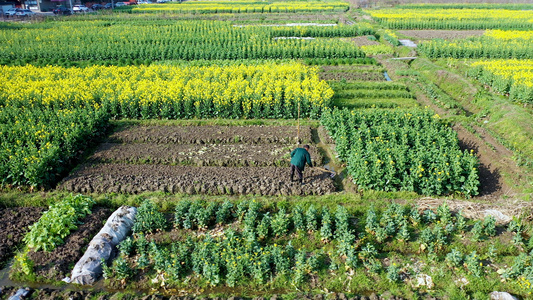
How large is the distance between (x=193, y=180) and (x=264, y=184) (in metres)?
2.54

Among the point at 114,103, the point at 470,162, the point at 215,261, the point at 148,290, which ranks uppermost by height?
the point at 114,103

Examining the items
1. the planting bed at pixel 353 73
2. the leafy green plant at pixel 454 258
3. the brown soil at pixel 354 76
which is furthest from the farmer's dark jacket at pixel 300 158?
the brown soil at pixel 354 76

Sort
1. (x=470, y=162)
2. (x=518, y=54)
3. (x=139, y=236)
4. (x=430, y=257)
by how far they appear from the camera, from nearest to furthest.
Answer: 1. (x=430, y=257)
2. (x=139, y=236)
3. (x=470, y=162)
4. (x=518, y=54)

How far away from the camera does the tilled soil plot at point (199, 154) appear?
45.1 ft

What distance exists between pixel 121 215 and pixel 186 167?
3.69 m

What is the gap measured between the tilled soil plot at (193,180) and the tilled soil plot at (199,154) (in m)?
0.38

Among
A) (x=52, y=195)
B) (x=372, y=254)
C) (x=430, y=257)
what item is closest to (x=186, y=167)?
(x=52, y=195)

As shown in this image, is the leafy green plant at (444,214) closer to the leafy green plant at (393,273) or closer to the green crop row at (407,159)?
the green crop row at (407,159)

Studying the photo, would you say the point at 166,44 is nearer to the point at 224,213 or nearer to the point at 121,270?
the point at 224,213

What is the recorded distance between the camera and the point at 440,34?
40000 mm

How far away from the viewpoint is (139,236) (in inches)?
386

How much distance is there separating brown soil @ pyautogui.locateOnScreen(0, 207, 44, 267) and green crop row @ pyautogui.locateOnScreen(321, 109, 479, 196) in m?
10.4

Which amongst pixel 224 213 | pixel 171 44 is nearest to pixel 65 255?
pixel 224 213

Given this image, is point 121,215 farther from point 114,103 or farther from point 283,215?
point 114,103
